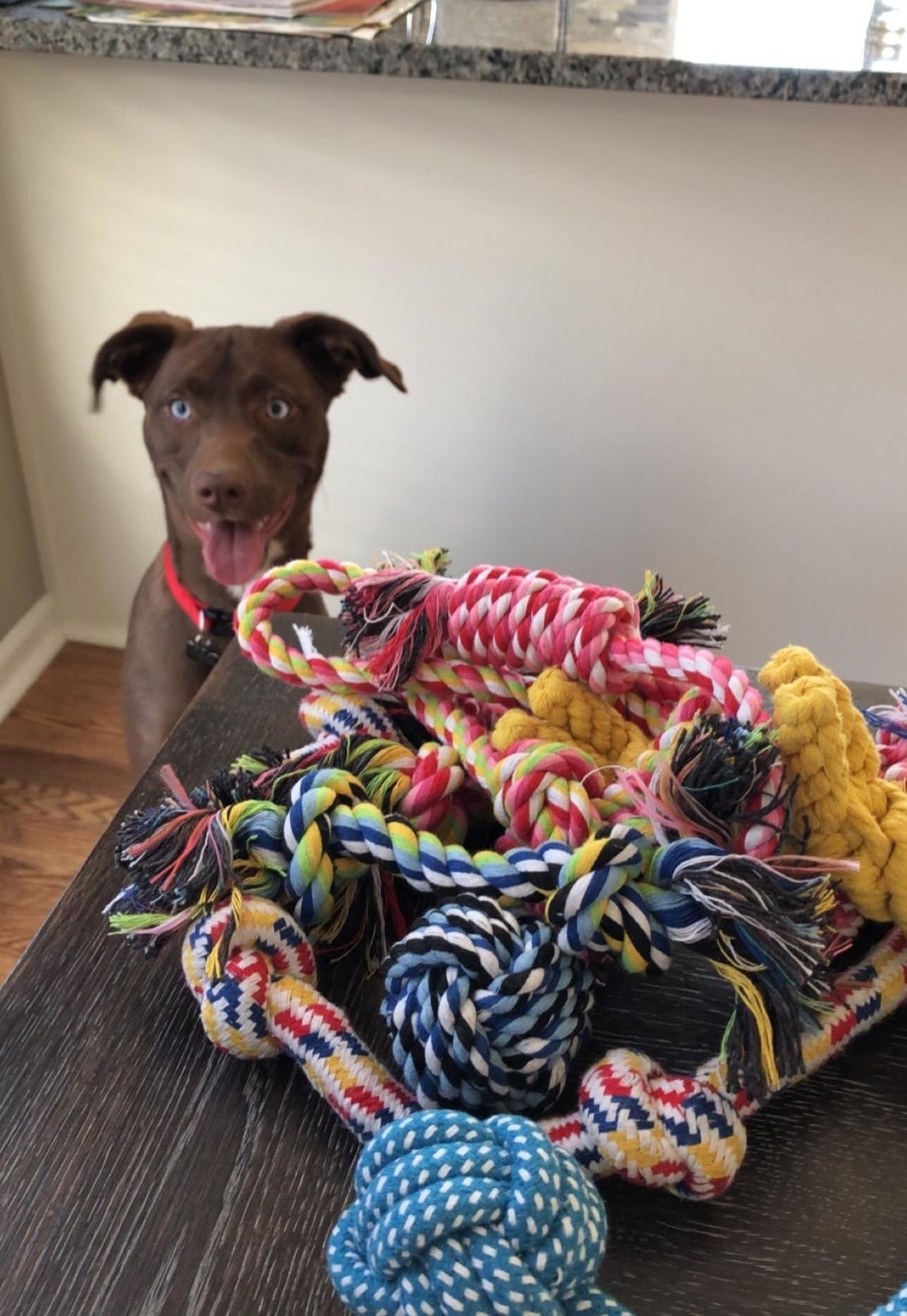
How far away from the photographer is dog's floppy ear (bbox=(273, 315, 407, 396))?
1127 millimetres

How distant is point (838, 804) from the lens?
0.52m

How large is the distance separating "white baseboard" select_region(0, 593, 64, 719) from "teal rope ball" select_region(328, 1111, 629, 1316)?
4.59 feet

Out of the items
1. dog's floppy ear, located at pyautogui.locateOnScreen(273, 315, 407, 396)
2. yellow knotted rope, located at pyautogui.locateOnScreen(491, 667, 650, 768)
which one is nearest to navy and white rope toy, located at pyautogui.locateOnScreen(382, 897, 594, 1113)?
yellow knotted rope, located at pyautogui.locateOnScreen(491, 667, 650, 768)

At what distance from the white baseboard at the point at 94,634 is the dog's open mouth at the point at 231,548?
28.5 inches

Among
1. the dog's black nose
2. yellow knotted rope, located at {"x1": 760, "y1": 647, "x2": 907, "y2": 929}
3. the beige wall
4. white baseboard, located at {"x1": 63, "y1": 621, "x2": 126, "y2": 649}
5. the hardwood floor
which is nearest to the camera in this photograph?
yellow knotted rope, located at {"x1": 760, "y1": 647, "x2": 907, "y2": 929}

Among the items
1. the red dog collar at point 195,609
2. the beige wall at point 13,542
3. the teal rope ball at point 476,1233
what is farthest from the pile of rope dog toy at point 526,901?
the beige wall at point 13,542

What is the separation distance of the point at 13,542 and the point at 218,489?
741 mm

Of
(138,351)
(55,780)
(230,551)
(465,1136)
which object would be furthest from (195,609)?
(465,1136)

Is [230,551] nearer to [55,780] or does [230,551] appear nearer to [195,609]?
[195,609]

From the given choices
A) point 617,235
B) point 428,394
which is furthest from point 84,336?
point 617,235

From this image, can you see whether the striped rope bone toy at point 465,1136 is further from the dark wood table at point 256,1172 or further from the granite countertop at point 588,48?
the granite countertop at point 588,48

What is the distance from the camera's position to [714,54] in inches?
45.9

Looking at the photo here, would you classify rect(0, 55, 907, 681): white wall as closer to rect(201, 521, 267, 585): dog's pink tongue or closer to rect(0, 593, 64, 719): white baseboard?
rect(0, 593, 64, 719): white baseboard

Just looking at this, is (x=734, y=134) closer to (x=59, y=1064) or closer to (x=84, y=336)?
(x=84, y=336)
